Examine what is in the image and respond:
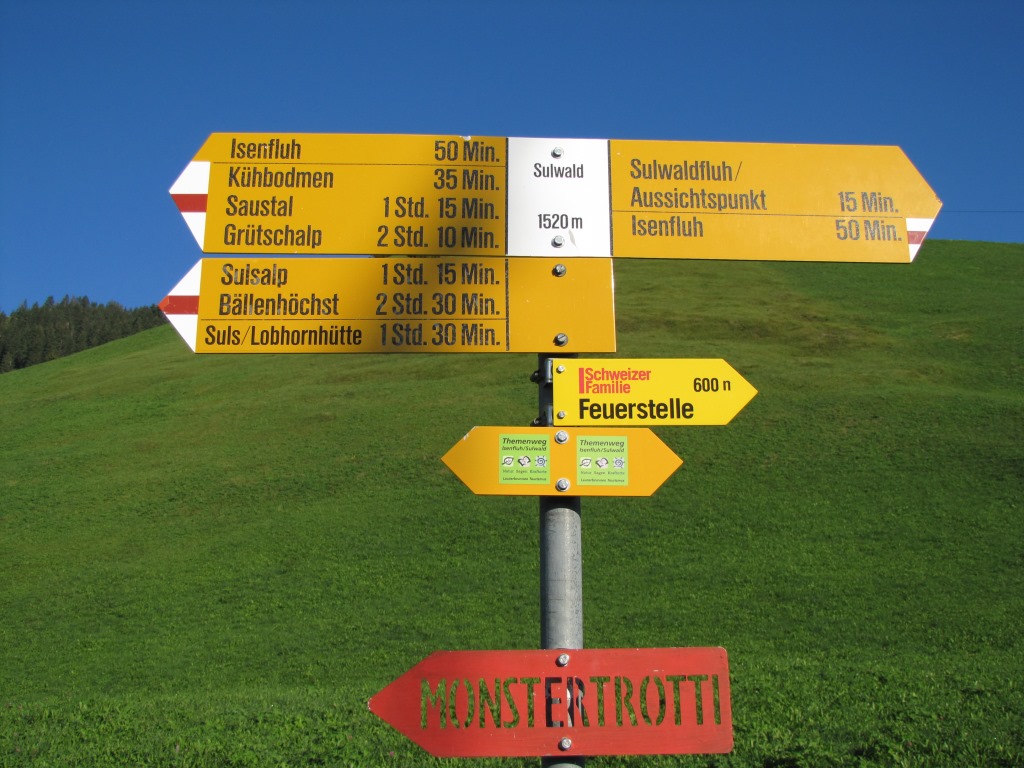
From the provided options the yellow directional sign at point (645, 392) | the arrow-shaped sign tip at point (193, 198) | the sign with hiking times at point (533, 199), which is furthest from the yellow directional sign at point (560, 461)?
the arrow-shaped sign tip at point (193, 198)

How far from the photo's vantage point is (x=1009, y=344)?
115 feet

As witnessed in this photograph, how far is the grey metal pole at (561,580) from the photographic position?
9.97 ft

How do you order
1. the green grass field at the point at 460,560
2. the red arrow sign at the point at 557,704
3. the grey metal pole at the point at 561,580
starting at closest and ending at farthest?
the red arrow sign at the point at 557,704
the grey metal pole at the point at 561,580
the green grass field at the point at 460,560

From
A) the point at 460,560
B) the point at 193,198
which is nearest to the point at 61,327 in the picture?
the point at 460,560

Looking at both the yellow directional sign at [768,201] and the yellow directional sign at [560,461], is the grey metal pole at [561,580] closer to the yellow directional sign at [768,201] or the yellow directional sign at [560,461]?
the yellow directional sign at [560,461]

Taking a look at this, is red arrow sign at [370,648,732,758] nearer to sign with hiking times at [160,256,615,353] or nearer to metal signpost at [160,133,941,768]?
metal signpost at [160,133,941,768]

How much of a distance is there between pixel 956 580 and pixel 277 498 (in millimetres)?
15722

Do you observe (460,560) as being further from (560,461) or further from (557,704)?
(557,704)

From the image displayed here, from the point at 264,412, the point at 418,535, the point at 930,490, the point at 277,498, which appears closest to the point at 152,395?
the point at 264,412

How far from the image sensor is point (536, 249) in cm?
355

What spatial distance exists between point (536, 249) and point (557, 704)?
177 cm

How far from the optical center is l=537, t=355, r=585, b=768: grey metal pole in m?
3.04

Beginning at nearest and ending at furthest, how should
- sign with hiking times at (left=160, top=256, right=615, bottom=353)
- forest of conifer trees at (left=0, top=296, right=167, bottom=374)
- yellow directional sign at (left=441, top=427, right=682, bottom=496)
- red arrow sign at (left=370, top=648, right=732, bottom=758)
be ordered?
red arrow sign at (left=370, top=648, right=732, bottom=758) < yellow directional sign at (left=441, top=427, right=682, bottom=496) < sign with hiking times at (left=160, top=256, right=615, bottom=353) < forest of conifer trees at (left=0, top=296, right=167, bottom=374)

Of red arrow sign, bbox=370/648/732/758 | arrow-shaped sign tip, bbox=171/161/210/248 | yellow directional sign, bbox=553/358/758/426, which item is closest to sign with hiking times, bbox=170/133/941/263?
arrow-shaped sign tip, bbox=171/161/210/248
